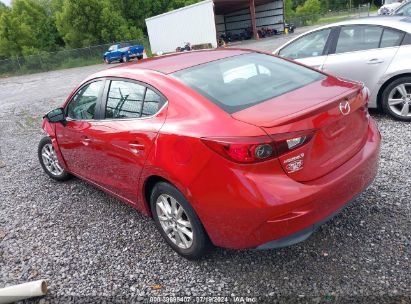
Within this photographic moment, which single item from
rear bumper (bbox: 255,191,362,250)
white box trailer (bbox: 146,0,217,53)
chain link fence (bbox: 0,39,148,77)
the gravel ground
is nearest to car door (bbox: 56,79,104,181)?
the gravel ground

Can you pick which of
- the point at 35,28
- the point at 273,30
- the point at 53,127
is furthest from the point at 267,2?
the point at 53,127

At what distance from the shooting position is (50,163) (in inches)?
203

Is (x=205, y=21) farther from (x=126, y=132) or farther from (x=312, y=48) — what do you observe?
(x=126, y=132)

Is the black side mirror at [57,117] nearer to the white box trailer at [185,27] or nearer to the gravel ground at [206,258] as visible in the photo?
the gravel ground at [206,258]

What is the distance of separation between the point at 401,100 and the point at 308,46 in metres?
1.79

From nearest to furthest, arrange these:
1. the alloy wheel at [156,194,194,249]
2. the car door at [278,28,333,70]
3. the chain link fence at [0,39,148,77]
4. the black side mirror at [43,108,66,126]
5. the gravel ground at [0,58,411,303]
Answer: the gravel ground at [0,58,411,303] → the alloy wheel at [156,194,194,249] → the black side mirror at [43,108,66,126] → the car door at [278,28,333,70] → the chain link fence at [0,39,148,77]

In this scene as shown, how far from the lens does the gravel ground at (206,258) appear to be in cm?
267

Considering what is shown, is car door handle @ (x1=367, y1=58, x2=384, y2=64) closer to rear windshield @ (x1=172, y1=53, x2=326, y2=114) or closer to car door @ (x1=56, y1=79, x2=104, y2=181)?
rear windshield @ (x1=172, y1=53, x2=326, y2=114)

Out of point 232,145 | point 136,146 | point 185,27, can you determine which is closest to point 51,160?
point 136,146

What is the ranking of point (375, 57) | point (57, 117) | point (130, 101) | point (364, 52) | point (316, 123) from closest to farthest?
point (316, 123), point (130, 101), point (57, 117), point (375, 57), point (364, 52)

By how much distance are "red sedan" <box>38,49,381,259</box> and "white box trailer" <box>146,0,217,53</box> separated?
28545 mm

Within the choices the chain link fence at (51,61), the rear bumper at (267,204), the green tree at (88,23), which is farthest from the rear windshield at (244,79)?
the green tree at (88,23)

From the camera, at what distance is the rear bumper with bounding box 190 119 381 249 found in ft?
7.78

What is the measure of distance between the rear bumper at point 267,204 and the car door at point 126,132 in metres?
0.69
